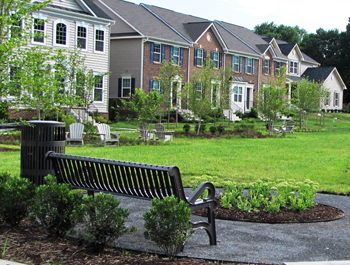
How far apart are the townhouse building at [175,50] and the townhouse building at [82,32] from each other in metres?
3.29

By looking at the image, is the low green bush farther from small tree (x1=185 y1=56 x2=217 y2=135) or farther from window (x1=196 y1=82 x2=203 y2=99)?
window (x1=196 y1=82 x2=203 y2=99)

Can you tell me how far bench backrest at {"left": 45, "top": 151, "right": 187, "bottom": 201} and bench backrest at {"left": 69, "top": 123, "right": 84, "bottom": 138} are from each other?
1209 centimetres

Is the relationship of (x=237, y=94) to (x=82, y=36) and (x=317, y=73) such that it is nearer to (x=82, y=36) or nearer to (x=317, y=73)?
(x=82, y=36)

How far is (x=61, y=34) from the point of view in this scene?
3019cm

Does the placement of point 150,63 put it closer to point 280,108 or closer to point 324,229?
point 280,108

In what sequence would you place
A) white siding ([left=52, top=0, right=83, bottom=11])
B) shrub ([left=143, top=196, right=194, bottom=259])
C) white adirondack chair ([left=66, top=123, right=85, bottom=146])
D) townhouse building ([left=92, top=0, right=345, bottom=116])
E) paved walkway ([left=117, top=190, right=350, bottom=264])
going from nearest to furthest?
shrub ([left=143, top=196, right=194, bottom=259]) → paved walkway ([left=117, top=190, right=350, bottom=264]) → white adirondack chair ([left=66, top=123, right=85, bottom=146]) → white siding ([left=52, top=0, right=83, bottom=11]) → townhouse building ([left=92, top=0, right=345, bottom=116])

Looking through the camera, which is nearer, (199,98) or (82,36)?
(199,98)

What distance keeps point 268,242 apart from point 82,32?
2750 centimetres

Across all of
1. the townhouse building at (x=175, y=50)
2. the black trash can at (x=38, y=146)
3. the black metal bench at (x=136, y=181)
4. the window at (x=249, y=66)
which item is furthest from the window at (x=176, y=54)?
the black metal bench at (x=136, y=181)

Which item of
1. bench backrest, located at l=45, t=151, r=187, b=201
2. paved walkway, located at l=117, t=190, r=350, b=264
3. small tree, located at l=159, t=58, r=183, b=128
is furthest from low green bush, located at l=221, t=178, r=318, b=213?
small tree, located at l=159, t=58, r=183, b=128

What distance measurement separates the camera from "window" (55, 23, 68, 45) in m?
30.0

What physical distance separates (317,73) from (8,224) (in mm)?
57217

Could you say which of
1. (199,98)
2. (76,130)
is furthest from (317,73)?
(76,130)

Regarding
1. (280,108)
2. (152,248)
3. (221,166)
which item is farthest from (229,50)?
(152,248)
